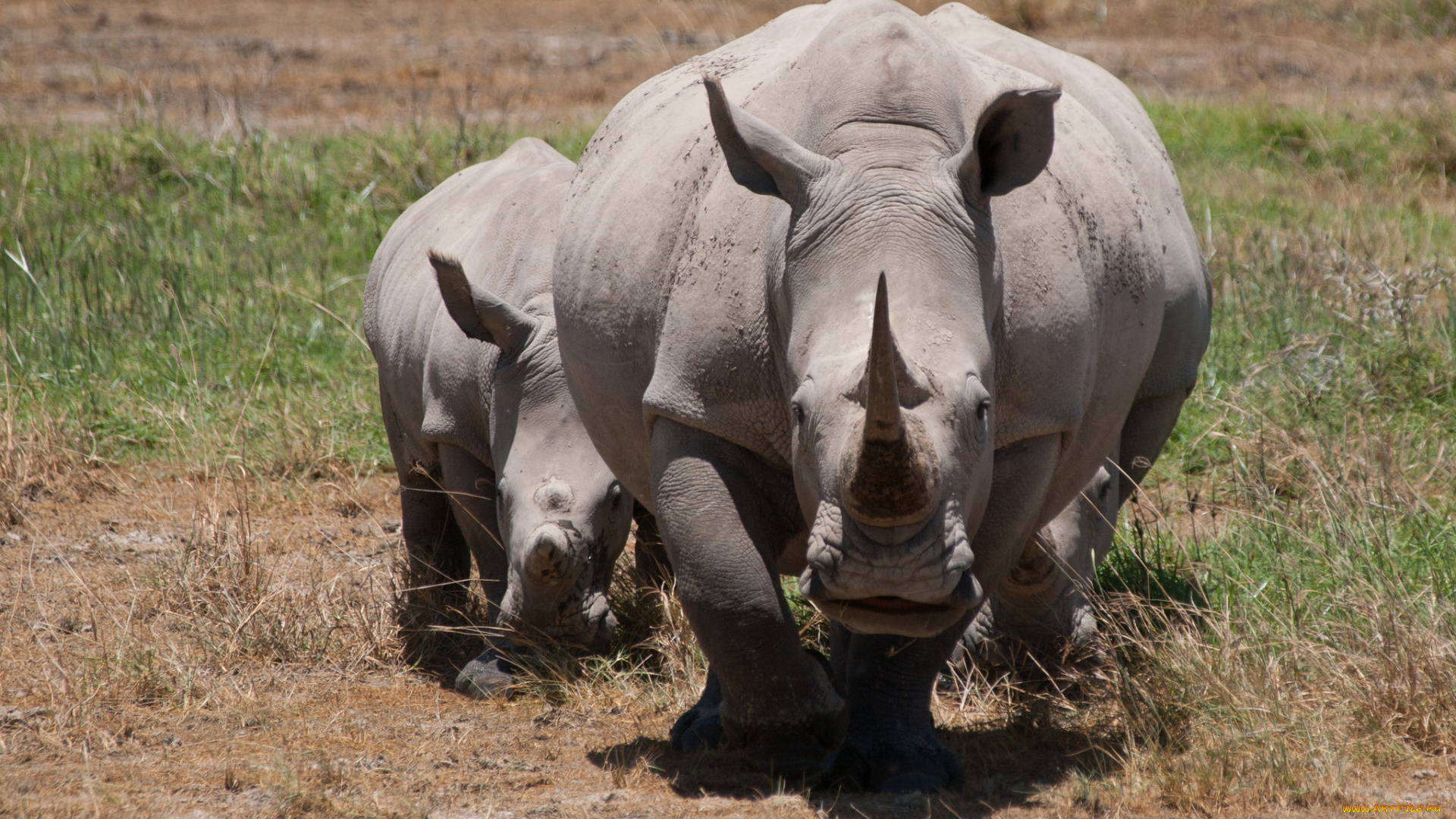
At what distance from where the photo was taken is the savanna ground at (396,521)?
12.4 ft

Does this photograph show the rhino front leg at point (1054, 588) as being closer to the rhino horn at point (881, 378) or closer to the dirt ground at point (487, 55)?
the rhino horn at point (881, 378)

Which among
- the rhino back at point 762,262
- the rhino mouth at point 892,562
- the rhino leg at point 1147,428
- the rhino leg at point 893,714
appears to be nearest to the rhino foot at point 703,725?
the rhino leg at point 893,714

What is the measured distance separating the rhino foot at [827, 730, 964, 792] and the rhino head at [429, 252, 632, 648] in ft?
4.04

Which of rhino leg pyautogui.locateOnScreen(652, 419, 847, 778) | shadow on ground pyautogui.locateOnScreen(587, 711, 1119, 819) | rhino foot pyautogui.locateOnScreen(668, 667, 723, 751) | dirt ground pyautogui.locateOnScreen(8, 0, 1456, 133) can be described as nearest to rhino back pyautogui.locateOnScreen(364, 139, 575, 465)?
rhino foot pyautogui.locateOnScreen(668, 667, 723, 751)

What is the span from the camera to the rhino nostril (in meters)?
4.54

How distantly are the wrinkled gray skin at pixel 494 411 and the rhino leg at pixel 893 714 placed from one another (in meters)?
1.21

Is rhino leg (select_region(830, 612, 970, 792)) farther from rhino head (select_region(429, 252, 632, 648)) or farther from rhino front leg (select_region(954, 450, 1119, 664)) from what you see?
rhino head (select_region(429, 252, 632, 648))

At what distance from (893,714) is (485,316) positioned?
5.98ft

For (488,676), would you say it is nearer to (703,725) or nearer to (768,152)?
(703,725)

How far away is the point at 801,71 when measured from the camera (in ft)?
12.2

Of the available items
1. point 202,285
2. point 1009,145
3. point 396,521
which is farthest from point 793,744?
point 202,285

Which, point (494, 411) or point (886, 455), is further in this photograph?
point (494, 411)

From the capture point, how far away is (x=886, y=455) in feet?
9.11

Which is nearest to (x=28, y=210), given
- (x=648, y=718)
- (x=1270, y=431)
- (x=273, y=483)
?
(x=273, y=483)
